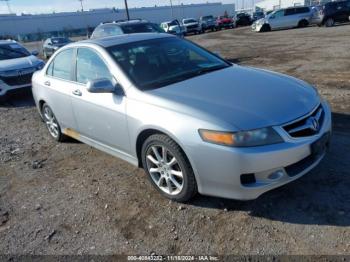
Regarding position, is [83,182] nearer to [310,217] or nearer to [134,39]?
[134,39]

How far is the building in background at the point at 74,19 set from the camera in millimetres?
73344

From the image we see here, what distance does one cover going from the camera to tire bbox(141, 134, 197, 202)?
334 centimetres

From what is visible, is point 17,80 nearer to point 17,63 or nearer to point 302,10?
point 17,63

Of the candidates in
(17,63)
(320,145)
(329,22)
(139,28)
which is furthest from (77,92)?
(329,22)

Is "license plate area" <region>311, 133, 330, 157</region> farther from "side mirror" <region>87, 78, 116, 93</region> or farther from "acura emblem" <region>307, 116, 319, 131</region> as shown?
"side mirror" <region>87, 78, 116, 93</region>

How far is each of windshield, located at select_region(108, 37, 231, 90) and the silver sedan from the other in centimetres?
1

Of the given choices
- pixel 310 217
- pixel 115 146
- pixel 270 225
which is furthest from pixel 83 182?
pixel 310 217

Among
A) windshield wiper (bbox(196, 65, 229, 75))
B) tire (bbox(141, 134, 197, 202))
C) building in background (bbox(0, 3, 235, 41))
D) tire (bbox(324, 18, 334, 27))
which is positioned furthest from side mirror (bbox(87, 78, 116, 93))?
building in background (bbox(0, 3, 235, 41))

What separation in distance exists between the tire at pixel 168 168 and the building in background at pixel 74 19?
6990cm

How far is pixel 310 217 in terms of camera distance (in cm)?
323

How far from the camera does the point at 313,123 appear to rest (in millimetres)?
3273

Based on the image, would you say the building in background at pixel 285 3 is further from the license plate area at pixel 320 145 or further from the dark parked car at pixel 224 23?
the license plate area at pixel 320 145

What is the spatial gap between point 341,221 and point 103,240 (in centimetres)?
215

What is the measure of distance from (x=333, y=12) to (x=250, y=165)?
27.1 m
